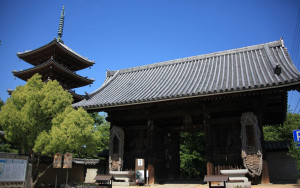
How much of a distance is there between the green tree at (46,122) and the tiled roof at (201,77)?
1972mm

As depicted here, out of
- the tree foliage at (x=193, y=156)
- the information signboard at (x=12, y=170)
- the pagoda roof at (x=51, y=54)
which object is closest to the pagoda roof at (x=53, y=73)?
the pagoda roof at (x=51, y=54)

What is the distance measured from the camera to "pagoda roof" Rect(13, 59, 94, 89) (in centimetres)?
2562

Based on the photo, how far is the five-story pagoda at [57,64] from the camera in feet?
86.2

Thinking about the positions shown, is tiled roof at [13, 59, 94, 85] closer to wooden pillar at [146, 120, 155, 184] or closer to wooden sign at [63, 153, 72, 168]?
wooden pillar at [146, 120, 155, 184]

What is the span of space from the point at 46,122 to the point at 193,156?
16.4 meters

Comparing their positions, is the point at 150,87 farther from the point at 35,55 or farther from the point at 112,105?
the point at 35,55

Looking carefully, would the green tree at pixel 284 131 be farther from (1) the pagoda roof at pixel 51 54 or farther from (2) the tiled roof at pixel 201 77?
(1) the pagoda roof at pixel 51 54

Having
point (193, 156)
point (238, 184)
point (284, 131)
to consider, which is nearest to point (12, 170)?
point (238, 184)

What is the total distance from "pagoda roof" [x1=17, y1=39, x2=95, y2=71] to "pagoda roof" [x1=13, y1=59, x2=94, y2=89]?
203cm

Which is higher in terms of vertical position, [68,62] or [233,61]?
[68,62]

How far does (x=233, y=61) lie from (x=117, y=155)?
9.02 m

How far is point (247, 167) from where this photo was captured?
1042 centimetres

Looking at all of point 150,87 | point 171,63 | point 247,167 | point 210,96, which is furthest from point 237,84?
point 171,63

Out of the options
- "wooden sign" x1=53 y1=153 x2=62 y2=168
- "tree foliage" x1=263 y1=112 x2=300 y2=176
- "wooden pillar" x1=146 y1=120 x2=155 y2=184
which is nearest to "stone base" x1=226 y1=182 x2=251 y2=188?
"wooden pillar" x1=146 y1=120 x2=155 y2=184
